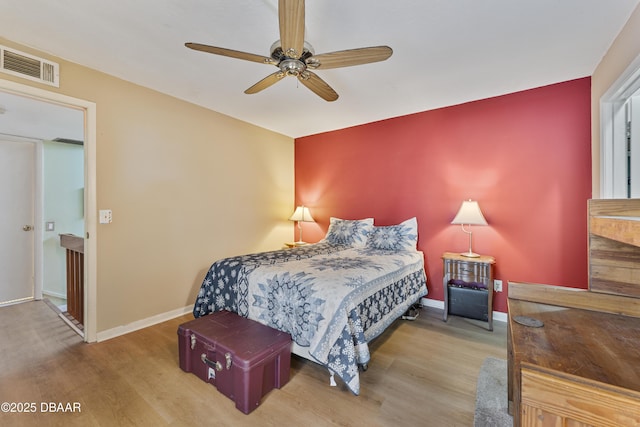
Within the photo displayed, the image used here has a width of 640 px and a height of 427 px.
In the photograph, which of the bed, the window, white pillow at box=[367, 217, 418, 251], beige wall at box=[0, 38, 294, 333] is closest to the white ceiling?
beige wall at box=[0, 38, 294, 333]

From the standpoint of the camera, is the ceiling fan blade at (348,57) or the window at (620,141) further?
the window at (620,141)

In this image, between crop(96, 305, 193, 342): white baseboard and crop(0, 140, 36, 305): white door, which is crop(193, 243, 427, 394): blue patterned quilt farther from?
crop(0, 140, 36, 305): white door

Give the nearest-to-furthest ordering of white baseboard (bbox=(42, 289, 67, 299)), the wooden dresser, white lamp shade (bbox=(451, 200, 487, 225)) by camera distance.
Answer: the wooden dresser
white lamp shade (bbox=(451, 200, 487, 225))
white baseboard (bbox=(42, 289, 67, 299))

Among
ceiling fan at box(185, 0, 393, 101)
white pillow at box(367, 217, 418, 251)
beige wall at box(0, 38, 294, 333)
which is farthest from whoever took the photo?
white pillow at box(367, 217, 418, 251)

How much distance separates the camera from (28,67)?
81.7 inches

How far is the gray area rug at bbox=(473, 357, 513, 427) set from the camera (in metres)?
1.53

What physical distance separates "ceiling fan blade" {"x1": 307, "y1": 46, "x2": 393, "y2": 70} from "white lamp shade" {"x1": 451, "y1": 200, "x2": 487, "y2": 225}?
193cm

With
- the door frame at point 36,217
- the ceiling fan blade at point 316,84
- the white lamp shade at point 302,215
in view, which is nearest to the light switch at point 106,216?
the door frame at point 36,217

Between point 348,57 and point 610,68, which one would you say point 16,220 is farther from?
point 610,68

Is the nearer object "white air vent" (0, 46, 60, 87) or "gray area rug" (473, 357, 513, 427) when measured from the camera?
"gray area rug" (473, 357, 513, 427)

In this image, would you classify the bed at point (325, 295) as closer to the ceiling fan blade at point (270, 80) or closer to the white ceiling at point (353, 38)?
the ceiling fan blade at point (270, 80)

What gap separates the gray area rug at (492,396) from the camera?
5.00 ft

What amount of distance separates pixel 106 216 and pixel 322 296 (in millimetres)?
2172

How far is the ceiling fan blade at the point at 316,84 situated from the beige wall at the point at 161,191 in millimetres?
1814
